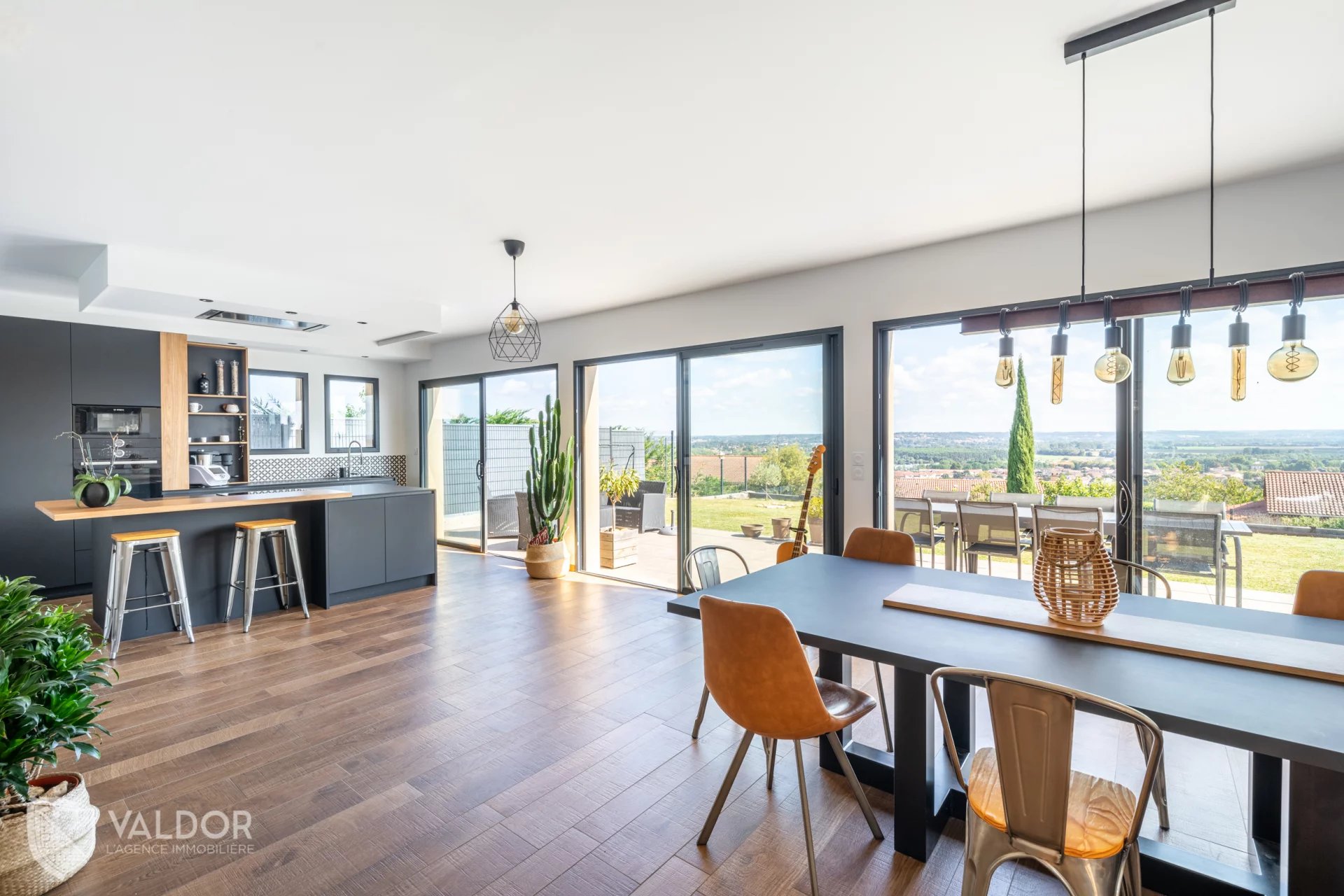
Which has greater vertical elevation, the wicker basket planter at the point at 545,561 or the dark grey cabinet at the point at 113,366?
the dark grey cabinet at the point at 113,366

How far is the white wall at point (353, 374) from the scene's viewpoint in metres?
7.02

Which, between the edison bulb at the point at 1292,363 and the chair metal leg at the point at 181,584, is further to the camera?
the chair metal leg at the point at 181,584

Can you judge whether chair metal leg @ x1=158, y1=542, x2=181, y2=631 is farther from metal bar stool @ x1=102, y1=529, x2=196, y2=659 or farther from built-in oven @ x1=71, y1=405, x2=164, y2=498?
built-in oven @ x1=71, y1=405, x2=164, y2=498

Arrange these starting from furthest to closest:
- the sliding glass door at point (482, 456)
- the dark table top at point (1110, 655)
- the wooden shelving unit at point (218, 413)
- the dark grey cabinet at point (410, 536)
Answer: the sliding glass door at point (482, 456) < the wooden shelving unit at point (218, 413) < the dark grey cabinet at point (410, 536) < the dark table top at point (1110, 655)

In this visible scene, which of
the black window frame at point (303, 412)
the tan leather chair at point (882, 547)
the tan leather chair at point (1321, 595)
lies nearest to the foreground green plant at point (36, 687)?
the tan leather chair at point (882, 547)

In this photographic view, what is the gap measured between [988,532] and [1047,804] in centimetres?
261

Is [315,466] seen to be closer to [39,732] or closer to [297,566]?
[297,566]

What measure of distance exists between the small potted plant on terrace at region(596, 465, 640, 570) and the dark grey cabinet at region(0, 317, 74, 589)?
457 cm

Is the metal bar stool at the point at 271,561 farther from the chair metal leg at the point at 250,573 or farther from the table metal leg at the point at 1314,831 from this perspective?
the table metal leg at the point at 1314,831

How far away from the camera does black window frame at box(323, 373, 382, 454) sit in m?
7.42

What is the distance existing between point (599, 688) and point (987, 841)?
7.24ft

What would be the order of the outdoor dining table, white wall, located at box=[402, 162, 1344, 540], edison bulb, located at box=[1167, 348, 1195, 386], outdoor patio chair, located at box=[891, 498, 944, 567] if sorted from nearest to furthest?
edison bulb, located at box=[1167, 348, 1195, 386], white wall, located at box=[402, 162, 1344, 540], the outdoor dining table, outdoor patio chair, located at box=[891, 498, 944, 567]

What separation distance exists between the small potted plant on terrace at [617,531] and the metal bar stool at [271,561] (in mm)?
2634

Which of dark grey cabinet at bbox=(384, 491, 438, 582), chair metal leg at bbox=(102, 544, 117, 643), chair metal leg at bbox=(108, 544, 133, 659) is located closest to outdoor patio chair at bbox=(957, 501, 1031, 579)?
dark grey cabinet at bbox=(384, 491, 438, 582)
